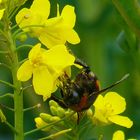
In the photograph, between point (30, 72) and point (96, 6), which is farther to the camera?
point (96, 6)

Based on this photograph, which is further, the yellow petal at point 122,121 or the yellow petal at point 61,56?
the yellow petal at point 122,121

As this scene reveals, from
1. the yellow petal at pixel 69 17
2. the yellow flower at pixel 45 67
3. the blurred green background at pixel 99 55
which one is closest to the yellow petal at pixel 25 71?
the yellow flower at pixel 45 67

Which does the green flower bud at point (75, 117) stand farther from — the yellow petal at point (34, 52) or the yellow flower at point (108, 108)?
the yellow petal at point (34, 52)

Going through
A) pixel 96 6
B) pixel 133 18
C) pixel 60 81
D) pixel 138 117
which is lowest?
pixel 138 117

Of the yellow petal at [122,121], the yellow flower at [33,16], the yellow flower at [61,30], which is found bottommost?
the yellow petal at [122,121]

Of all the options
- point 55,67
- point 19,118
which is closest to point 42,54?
point 55,67

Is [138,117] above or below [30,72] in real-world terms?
below

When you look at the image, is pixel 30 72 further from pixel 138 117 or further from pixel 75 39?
pixel 138 117
